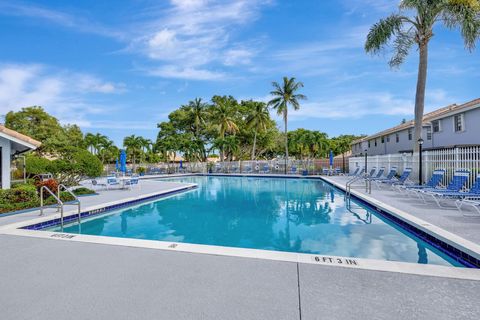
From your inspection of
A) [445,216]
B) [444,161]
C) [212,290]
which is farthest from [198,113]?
[212,290]

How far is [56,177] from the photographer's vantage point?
12812 mm

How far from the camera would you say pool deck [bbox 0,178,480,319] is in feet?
8.75

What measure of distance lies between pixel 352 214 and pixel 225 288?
6844 millimetres

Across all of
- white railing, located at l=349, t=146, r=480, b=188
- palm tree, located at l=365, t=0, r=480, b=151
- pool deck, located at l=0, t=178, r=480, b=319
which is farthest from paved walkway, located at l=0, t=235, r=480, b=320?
palm tree, located at l=365, t=0, r=480, b=151

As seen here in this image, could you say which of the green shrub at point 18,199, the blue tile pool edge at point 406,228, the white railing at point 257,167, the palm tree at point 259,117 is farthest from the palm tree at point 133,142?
the green shrub at point 18,199

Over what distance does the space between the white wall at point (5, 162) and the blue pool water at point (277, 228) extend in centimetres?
412

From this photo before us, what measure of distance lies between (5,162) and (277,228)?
9584 millimetres

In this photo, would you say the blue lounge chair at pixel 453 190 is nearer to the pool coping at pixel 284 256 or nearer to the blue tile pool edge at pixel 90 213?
the pool coping at pixel 284 256

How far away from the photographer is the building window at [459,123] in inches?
641

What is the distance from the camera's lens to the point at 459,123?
658 inches

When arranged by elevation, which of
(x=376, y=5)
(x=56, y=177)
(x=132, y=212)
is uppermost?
(x=376, y=5)

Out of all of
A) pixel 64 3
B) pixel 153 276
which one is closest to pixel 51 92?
pixel 64 3

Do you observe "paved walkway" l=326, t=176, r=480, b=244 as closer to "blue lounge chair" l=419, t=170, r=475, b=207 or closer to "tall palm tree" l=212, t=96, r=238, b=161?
"blue lounge chair" l=419, t=170, r=475, b=207

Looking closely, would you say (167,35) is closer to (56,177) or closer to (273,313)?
(56,177)
